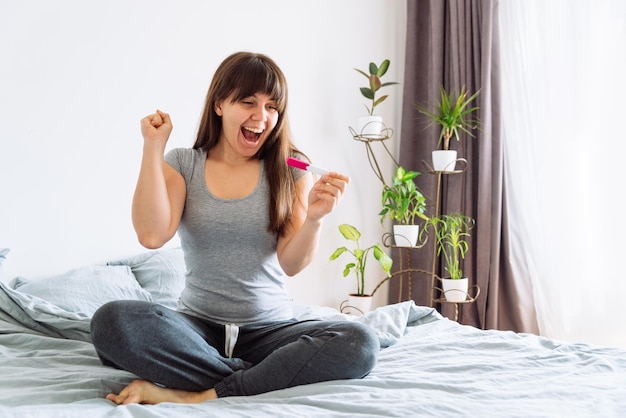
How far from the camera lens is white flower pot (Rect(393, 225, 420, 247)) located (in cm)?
320

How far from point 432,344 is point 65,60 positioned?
1.39 meters

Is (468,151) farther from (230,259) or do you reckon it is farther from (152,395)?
(152,395)

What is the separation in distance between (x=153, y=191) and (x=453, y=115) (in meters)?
1.93

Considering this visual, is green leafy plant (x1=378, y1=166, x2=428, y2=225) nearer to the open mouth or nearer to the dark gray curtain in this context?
the dark gray curtain

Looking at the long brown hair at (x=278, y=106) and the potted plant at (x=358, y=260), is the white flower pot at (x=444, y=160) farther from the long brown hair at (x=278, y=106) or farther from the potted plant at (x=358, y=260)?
the long brown hair at (x=278, y=106)

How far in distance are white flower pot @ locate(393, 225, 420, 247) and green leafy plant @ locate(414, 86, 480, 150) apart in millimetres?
404

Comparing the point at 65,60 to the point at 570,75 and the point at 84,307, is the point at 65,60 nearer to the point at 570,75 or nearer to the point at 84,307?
the point at 84,307

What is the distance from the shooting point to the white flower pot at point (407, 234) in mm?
3197

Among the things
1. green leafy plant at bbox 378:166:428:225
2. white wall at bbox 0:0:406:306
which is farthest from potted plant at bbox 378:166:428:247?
white wall at bbox 0:0:406:306

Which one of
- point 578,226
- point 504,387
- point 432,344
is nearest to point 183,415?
point 504,387

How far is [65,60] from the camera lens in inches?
85.3

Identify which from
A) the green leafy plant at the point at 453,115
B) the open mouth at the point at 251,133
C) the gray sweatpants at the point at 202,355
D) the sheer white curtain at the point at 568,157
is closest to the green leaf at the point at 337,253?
the green leafy plant at the point at 453,115

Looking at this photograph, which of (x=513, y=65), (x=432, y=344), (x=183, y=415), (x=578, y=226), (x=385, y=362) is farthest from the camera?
(x=513, y=65)

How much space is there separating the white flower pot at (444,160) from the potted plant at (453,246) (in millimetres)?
227
